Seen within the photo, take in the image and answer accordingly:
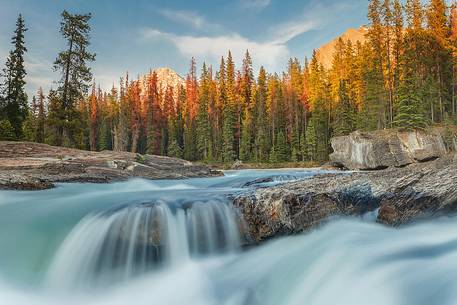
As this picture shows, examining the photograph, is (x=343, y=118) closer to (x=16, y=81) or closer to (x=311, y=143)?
(x=311, y=143)

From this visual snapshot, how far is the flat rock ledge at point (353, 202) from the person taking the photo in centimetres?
633

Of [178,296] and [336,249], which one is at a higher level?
[336,249]

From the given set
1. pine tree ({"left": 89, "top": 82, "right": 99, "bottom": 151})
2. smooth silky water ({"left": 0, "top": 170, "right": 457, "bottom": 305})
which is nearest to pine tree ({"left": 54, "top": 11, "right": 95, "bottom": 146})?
smooth silky water ({"left": 0, "top": 170, "right": 457, "bottom": 305})

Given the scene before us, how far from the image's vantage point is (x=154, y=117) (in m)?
67.9

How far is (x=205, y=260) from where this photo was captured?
6797mm

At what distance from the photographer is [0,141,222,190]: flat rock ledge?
11680 millimetres

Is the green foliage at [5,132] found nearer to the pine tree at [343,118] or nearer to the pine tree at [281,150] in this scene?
the pine tree at [281,150]

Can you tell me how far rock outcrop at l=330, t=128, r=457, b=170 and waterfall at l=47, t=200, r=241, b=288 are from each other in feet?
75.3

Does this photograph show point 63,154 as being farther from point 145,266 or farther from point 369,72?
point 369,72

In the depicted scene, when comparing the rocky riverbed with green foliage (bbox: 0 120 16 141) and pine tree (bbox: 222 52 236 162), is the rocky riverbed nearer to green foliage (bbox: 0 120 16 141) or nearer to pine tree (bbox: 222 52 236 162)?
green foliage (bbox: 0 120 16 141)

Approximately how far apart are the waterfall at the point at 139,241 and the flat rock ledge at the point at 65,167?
5.15 m

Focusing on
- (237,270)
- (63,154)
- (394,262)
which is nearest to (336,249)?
(394,262)

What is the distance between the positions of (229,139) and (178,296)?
48.6m

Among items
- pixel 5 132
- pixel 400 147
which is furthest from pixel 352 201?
pixel 5 132
